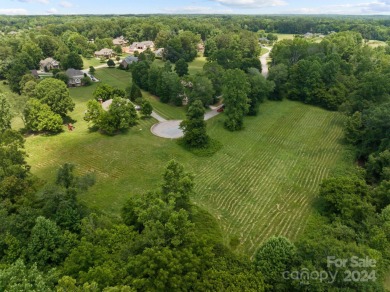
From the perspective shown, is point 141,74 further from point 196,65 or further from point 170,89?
point 196,65

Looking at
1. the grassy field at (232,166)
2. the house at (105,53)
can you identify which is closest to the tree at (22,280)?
the grassy field at (232,166)

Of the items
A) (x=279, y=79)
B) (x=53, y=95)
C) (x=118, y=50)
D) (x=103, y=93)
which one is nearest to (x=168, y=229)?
(x=53, y=95)

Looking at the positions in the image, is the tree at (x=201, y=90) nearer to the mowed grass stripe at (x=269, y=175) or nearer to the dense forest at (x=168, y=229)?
the dense forest at (x=168, y=229)

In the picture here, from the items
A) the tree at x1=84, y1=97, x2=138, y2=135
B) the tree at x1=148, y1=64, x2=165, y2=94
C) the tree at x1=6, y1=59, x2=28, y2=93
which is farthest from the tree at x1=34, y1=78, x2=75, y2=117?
the tree at x1=6, y1=59, x2=28, y2=93

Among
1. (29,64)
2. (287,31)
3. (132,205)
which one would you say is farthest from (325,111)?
(287,31)

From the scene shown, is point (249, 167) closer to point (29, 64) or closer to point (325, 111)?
point (325, 111)

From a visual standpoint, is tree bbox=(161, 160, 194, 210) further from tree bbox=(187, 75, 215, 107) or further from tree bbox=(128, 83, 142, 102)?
tree bbox=(128, 83, 142, 102)
